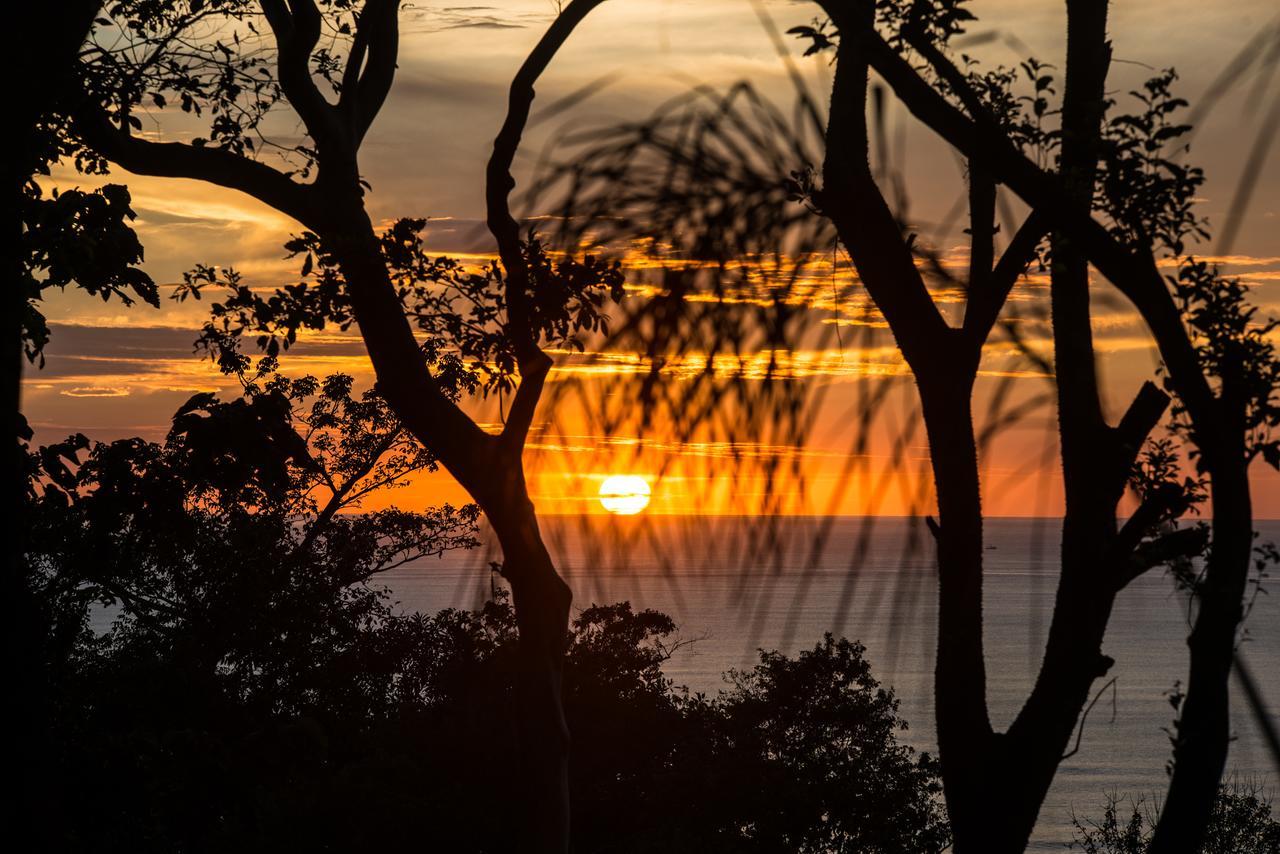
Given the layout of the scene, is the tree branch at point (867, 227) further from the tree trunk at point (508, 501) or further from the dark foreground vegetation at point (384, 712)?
the dark foreground vegetation at point (384, 712)

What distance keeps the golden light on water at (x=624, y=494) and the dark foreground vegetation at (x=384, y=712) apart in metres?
9.16

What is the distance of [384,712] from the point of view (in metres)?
34.5

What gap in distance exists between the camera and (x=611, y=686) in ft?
118

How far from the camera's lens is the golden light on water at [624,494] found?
3.04 m

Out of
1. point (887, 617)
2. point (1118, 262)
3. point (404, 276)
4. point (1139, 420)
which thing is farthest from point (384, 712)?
point (887, 617)

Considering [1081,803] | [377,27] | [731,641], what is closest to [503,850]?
[377,27]

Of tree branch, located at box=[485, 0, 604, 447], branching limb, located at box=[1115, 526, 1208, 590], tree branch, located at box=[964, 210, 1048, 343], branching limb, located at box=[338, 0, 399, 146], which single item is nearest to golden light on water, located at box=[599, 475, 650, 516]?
branching limb, located at box=[1115, 526, 1208, 590]

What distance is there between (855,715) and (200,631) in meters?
23.4

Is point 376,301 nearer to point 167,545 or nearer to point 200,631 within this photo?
point 167,545

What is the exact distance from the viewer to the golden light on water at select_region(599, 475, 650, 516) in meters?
3.04

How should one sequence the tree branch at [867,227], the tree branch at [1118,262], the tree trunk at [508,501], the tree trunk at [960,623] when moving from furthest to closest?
the tree trunk at [508,501] → the tree trunk at [960,623] → the tree branch at [867,227] → the tree branch at [1118,262]

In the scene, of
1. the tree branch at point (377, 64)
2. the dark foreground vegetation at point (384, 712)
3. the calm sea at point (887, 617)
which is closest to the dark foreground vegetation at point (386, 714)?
the dark foreground vegetation at point (384, 712)

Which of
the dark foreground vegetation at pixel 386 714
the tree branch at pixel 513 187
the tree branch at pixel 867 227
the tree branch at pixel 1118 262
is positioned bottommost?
the tree branch at pixel 1118 262

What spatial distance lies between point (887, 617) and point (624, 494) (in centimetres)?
8917
